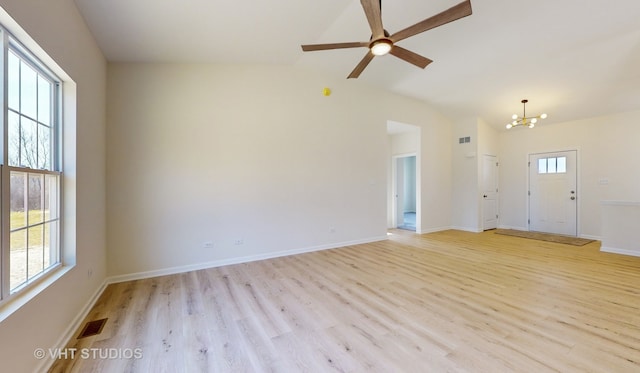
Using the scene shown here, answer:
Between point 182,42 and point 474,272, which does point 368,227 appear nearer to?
point 474,272

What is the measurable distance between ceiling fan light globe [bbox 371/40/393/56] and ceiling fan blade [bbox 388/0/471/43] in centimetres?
7

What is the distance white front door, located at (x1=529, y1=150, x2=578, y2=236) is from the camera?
6.12 m

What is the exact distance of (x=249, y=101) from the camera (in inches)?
163

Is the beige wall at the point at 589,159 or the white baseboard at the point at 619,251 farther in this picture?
the beige wall at the point at 589,159

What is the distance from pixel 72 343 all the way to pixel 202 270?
174 centimetres

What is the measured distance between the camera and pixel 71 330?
2.14 metres

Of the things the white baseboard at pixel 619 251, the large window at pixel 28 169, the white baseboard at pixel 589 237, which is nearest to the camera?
the large window at pixel 28 169

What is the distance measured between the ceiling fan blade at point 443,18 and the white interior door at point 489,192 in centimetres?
557

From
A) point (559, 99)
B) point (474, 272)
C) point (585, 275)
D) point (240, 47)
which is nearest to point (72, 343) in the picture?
point (240, 47)

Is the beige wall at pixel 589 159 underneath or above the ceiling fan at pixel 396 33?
underneath

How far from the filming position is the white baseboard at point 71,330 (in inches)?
68.0

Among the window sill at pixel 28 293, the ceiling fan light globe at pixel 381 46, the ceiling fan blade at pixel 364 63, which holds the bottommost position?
the window sill at pixel 28 293

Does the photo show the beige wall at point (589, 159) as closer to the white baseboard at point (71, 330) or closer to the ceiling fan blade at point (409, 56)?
the ceiling fan blade at point (409, 56)

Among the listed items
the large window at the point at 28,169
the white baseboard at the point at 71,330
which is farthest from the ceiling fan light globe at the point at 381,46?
the white baseboard at the point at 71,330
